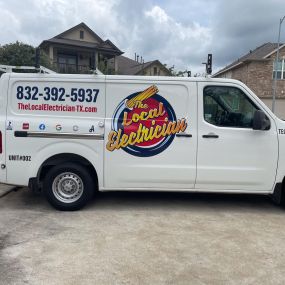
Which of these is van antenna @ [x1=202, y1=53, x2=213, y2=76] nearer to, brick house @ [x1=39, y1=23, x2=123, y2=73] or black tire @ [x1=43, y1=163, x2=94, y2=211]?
black tire @ [x1=43, y1=163, x2=94, y2=211]

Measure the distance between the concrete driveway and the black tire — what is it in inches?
6.3

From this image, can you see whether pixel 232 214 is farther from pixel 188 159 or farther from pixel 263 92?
pixel 263 92

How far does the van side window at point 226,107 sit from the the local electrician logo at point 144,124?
1.56 feet

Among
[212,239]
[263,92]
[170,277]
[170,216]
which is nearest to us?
[170,277]

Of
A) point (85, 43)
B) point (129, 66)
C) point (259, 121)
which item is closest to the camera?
point (259, 121)

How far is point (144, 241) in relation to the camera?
181 inches

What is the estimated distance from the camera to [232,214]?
18.9 ft

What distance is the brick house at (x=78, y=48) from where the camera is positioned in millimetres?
39562

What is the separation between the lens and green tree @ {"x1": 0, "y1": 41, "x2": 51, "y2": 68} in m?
26.4

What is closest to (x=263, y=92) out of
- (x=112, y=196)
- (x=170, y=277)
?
(x=112, y=196)

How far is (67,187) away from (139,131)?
145 cm

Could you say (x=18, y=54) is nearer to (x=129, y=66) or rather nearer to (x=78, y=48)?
(x=78, y=48)

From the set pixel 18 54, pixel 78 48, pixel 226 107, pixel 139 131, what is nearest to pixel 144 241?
pixel 139 131

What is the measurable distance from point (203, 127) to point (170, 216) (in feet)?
4.80
